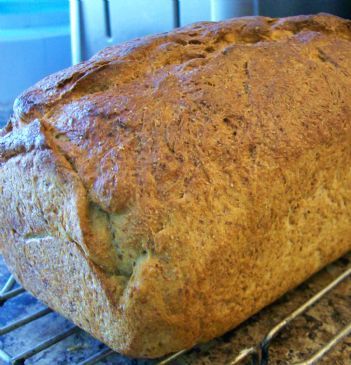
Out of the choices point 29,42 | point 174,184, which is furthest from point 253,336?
point 29,42

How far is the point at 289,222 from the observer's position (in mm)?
1052

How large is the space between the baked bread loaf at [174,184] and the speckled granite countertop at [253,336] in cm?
6

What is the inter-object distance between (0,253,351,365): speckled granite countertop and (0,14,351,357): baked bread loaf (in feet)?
0.18

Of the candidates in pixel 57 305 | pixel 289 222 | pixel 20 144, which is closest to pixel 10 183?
pixel 20 144

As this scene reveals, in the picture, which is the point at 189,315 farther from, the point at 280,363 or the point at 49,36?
the point at 49,36

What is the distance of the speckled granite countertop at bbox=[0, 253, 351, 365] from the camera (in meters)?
1.00

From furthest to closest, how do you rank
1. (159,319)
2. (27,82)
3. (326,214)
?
(27,82)
(326,214)
(159,319)

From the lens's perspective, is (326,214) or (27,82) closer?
(326,214)

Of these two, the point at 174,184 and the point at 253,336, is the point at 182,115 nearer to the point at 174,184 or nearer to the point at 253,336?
the point at 174,184

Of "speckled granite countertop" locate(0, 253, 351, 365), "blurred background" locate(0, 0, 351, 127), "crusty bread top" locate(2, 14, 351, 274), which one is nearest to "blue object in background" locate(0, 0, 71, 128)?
"blurred background" locate(0, 0, 351, 127)

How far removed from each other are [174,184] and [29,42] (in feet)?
4.80

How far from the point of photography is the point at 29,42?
2.12 m

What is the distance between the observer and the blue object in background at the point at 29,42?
2129mm

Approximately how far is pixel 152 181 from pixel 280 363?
15.8 inches
